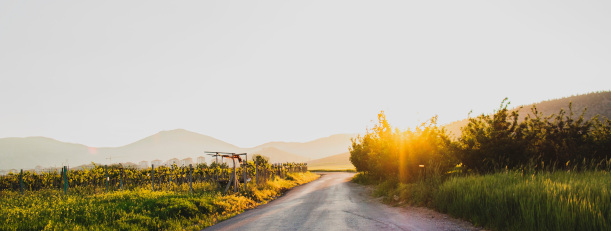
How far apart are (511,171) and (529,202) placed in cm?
478

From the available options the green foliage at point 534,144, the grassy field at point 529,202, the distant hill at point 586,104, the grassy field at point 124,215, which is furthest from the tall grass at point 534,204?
the distant hill at point 586,104

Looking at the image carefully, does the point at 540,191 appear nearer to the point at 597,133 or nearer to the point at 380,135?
the point at 597,133

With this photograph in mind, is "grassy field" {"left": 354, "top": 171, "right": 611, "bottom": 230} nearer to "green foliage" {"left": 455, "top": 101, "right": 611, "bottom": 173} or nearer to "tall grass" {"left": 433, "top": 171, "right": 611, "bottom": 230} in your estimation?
"tall grass" {"left": 433, "top": 171, "right": 611, "bottom": 230}

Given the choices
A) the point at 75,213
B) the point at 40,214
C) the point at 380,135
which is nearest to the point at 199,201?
the point at 75,213

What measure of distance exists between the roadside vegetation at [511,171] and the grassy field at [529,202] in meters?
0.02

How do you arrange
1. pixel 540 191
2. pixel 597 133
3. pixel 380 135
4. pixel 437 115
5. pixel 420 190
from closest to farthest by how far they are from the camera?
pixel 540 191, pixel 420 190, pixel 597 133, pixel 437 115, pixel 380 135

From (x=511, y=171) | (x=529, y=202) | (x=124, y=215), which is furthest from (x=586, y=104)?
(x=124, y=215)

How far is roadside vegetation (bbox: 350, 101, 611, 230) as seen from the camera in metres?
7.79

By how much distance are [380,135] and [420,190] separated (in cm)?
2104

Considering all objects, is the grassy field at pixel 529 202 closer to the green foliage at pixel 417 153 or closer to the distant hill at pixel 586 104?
the green foliage at pixel 417 153

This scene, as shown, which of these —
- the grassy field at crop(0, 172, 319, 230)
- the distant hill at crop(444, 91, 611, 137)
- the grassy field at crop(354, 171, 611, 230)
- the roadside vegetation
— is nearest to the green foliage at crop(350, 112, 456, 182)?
the roadside vegetation

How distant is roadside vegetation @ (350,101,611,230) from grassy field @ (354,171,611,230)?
0.07 ft

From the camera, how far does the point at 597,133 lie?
16109mm

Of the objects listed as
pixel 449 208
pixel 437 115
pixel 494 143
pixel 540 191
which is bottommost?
pixel 449 208
